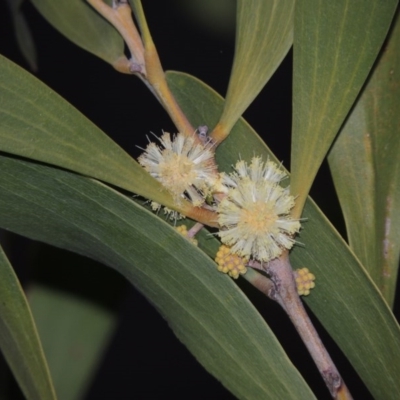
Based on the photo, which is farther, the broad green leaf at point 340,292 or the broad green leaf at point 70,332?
the broad green leaf at point 70,332

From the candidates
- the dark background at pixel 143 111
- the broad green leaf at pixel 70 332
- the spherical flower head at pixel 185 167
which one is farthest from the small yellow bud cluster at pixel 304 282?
the dark background at pixel 143 111

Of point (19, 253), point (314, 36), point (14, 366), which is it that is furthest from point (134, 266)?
point (19, 253)

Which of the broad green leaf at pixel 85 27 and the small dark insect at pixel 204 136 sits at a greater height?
the broad green leaf at pixel 85 27

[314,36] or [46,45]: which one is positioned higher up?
[46,45]

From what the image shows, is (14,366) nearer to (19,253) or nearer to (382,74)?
(382,74)

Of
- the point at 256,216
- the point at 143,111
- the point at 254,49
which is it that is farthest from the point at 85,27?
the point at 143,111

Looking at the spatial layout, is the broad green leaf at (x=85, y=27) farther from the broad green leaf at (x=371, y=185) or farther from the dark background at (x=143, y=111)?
the dark background at (x=143, y=111)

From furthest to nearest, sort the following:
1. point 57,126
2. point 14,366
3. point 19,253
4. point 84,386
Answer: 1. point 19,253
2. point 84,386
3. point 14,366
4. point 57,126
